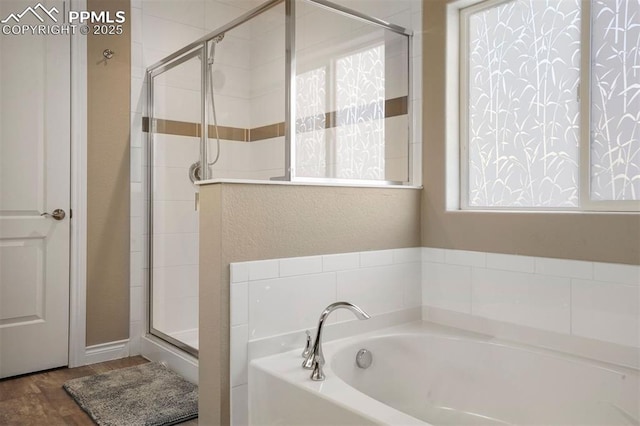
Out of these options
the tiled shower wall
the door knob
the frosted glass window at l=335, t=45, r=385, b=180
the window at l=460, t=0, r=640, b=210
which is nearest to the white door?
the door knob

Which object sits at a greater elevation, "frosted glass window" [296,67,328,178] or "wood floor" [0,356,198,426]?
"frosted glass window" [296,67,328,178]

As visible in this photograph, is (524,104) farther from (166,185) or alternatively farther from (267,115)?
(166,185)

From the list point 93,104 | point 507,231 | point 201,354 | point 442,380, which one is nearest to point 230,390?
point 201,354

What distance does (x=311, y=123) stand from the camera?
2211 millimetres

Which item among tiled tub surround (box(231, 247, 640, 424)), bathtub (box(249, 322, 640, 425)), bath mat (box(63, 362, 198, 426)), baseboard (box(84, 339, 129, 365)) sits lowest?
bath mat (box(63, 362, 198, 426))

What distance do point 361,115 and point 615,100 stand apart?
3.70 ft

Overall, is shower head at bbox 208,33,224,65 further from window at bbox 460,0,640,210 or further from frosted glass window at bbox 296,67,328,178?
window at bbox 460,0,640,210

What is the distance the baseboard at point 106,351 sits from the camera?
3012 millimetres

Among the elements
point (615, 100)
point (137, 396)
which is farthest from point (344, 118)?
point (137, 396)

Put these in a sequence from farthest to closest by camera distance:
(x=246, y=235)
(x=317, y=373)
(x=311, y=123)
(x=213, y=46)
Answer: (x=213, y=46) → (x=311, y=123) → (x=246, y=235) → (x=317, y=373)

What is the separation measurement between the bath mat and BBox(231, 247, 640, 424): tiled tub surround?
0.55 metres

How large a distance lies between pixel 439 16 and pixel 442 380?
1.85 meters

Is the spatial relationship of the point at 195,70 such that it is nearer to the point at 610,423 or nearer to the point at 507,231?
the point at 507,231

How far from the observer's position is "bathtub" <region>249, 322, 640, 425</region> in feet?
5.51
